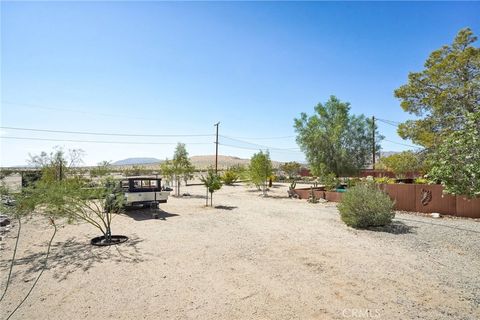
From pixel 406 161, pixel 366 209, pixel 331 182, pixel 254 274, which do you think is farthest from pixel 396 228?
pixel 331 182

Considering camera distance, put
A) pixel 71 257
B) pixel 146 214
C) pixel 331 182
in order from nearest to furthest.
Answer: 1. pixel 71 257
2. pixel 146 214
3. pixel 331 182

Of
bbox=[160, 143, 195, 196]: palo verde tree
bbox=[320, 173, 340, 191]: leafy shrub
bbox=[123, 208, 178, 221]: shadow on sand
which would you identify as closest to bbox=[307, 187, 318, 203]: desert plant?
bbox=[320, 173, 340, 191]: leafy shrub

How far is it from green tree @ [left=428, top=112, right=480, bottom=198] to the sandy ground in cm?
248

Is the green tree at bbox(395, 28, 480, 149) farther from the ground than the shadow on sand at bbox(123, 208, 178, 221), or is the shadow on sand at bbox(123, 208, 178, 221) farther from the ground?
the green tree at bbox(395, 28, 480, 149)

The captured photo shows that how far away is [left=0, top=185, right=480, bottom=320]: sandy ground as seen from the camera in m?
5.71

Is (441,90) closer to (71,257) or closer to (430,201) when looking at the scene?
(430,201)

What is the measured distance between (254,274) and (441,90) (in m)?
20.5

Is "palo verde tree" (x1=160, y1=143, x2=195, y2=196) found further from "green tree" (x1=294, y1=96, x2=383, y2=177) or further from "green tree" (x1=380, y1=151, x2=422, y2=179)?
"green tree" (x1=380, y1=151, x2=422, y2=179)

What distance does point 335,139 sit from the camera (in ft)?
102

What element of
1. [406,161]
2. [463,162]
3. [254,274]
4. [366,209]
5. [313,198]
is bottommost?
[254,274]

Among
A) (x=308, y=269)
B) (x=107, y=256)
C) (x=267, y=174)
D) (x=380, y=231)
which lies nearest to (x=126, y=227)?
(x=107, y=256)

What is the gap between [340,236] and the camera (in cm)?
1151

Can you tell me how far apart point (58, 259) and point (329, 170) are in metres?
27.1

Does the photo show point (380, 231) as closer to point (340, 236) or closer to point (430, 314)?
point (340, 236)
